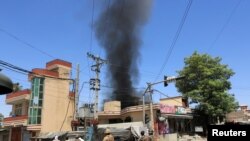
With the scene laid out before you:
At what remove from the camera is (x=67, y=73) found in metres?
41.6

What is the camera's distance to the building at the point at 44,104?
38812 mm

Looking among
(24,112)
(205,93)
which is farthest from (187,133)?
(24,112)

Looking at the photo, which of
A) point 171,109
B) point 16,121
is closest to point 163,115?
point 171,109

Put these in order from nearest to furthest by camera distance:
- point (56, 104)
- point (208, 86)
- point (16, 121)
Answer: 1. point (208, 86)
2. point (16, 121)
3. point (56, 104)

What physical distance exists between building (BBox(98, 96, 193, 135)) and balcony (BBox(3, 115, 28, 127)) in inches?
339

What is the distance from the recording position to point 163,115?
33688 mm

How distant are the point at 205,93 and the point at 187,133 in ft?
16.3

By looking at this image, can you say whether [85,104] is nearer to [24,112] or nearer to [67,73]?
[67,73]

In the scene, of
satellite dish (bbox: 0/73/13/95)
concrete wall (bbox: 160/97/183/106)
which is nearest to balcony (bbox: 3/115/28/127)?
concrete wall (bbox: 160/97/183/106)

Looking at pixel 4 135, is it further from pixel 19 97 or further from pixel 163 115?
pixel 163 115

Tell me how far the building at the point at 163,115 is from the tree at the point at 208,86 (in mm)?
1714

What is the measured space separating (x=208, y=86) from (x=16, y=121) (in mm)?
22444

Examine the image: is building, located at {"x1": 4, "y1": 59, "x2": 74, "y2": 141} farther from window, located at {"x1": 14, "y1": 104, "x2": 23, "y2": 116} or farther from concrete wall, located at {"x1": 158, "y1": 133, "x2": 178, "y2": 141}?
concrete wall, located at {"x1": 158, "y1": 133, "x2": 178, "y2": 141}

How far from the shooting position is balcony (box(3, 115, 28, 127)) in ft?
129
